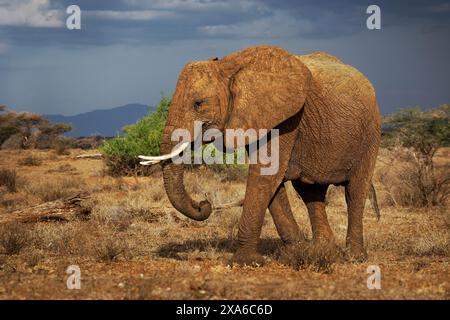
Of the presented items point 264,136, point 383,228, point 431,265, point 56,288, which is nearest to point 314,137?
point 264,136

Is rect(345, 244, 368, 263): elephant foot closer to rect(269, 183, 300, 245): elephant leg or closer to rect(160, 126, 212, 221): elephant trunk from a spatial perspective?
rect(269, 183, 300, 245): elephant leg

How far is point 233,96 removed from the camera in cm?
895

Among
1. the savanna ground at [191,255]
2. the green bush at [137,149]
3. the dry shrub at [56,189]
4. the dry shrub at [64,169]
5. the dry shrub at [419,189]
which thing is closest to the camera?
the savanna ground at [191,255]

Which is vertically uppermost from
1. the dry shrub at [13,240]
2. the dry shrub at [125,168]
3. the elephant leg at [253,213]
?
the elephant leg at [253,213]

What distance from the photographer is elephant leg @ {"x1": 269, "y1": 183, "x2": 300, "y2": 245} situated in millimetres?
10227

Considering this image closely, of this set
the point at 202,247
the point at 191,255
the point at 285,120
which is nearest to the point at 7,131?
the point at 202,247

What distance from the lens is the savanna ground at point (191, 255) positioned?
7410 mm

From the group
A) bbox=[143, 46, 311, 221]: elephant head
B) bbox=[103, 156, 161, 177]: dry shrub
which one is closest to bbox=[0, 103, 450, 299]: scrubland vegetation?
bbox=[103, 156, 161, 177]: dry shrub

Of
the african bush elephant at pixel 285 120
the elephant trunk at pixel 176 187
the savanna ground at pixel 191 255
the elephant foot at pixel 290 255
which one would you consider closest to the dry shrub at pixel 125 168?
the savanna ground at pixel 191 255

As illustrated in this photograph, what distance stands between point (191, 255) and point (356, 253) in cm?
226

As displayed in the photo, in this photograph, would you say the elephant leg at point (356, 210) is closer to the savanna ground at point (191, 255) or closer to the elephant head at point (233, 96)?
the savanna ground at point (191, 255)

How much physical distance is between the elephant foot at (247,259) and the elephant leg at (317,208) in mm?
1686
